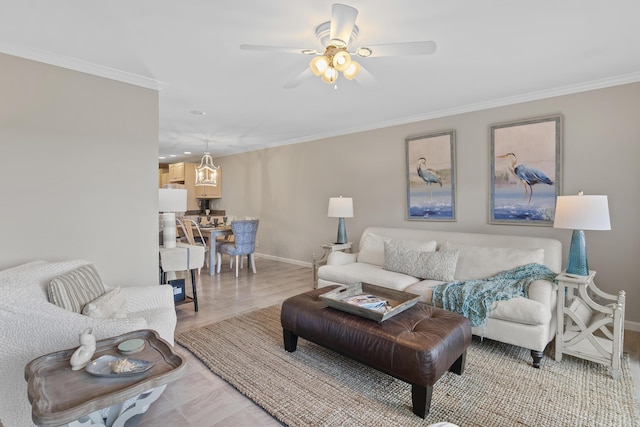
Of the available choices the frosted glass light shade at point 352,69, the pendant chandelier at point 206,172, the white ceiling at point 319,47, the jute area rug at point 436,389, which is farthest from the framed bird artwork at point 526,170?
the pendant chandelier at point 206,172

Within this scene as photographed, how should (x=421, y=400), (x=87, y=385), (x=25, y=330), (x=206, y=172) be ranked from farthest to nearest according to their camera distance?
(x=206, y=172) → (x=421, y=400) → (x=25, y=330) → (x=87, y=385)

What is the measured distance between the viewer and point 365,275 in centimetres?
350

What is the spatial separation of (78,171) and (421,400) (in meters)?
3.15

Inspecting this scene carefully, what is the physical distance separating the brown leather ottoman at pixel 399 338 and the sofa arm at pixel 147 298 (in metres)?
0.95

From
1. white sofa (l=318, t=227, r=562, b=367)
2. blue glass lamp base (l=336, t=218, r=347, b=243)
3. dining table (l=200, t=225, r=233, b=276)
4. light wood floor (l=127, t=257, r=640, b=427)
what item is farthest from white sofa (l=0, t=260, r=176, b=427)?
dining table (l=200, t=225, r=233, b=276)

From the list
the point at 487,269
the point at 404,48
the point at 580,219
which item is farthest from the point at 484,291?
the point at 404,48

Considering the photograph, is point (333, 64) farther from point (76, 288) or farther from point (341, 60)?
point (76, 288)

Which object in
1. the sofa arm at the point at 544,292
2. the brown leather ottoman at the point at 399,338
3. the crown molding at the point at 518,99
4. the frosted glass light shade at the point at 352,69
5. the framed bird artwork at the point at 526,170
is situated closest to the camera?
the brown leather ottoman at the point at 399,338

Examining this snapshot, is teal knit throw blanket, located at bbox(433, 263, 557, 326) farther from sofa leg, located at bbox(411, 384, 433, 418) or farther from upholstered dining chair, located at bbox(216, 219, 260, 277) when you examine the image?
upholstered dining chair, located at bbox(216, 219, 260, 277)

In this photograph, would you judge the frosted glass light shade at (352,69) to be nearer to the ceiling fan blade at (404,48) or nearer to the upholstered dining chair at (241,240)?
the ceiling fan blade at (404,48)

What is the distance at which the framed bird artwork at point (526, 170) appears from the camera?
3.37 meters

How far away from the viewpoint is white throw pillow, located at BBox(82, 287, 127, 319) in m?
1.97

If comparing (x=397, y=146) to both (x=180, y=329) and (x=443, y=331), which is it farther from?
(x=180, y=329)

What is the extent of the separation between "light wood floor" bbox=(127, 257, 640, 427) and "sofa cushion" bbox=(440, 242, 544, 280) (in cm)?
100
